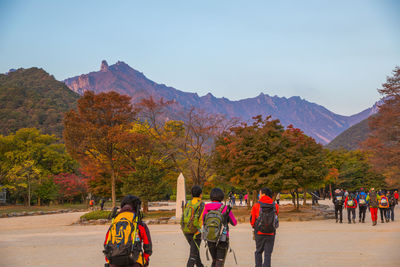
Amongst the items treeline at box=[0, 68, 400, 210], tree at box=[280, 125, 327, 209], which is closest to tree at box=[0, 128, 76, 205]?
treeline at box=[0, 68, 400, 210]

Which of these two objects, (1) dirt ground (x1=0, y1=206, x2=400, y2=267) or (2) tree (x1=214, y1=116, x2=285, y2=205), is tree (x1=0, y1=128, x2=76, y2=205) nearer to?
(2) tree (x1=214, y1=116, x2=285, y2=205)

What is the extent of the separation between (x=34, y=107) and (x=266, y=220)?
88490 millimetres

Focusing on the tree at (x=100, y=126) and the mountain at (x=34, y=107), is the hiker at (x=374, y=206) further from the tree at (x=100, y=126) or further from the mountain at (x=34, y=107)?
the mountain at (x=34, y=107)

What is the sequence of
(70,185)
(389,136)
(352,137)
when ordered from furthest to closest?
(352,137) < (70,185) < (389,136)

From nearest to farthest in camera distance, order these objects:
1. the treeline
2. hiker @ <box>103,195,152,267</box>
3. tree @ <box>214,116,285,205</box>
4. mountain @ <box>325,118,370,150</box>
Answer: hiker @ <box>103,195,152,267</box>
tree @ <box>214,116,285,205</box>
the treeline
mountain @ <box>325,118,370,150</box>

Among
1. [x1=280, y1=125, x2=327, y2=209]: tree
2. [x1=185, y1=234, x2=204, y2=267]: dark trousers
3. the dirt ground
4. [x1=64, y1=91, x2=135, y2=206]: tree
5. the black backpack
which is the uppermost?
[x1=64, y1=91, x2=135, y2=206]: tree

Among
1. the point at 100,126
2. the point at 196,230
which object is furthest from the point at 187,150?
the point at 196,230

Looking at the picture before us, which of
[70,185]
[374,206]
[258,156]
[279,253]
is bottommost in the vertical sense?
[279,253]

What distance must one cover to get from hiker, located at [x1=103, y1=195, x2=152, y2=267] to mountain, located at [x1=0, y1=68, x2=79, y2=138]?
70.0 m

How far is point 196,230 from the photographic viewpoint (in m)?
6.02

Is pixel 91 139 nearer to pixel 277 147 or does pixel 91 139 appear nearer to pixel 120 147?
pixel 120 147

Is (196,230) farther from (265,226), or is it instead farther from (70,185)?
(70,185)

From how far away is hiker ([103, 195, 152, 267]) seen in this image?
415 centimetres

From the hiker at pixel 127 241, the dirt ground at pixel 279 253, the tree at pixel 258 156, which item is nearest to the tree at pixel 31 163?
the tree at pixel 258 156
